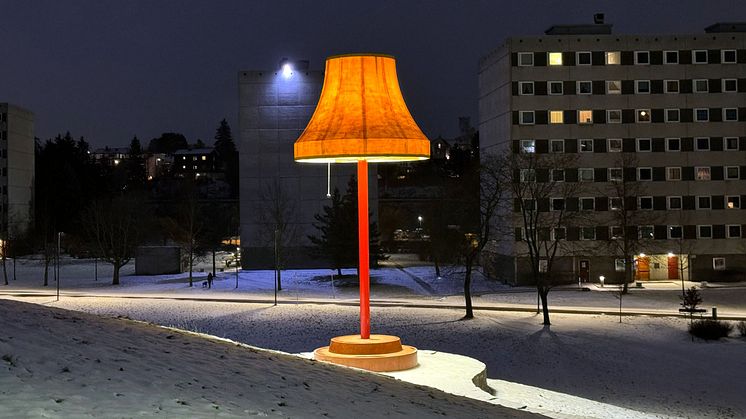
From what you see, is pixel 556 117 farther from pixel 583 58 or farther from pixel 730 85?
pixel 730 85

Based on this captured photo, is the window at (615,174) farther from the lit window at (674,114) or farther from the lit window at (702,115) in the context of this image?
the lit window at (702,115)

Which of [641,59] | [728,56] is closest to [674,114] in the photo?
[641,59]

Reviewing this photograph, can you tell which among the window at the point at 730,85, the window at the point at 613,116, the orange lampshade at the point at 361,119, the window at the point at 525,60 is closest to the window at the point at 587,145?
the window at the point at 613,116

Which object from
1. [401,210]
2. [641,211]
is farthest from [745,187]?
[401,210]

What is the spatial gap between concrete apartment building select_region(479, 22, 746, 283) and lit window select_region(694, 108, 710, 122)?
0.28 ft

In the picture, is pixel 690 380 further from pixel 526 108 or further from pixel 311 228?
pixel 311 228

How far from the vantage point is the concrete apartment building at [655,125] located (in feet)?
218

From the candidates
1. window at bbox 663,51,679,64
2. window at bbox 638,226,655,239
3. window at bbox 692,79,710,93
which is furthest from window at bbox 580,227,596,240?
window at bbox 663,51,679,64

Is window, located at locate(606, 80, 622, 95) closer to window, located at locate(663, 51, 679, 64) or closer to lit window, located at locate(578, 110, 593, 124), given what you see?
lit window, located at locate(578, 110, 593, 124)

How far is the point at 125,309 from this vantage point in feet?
157

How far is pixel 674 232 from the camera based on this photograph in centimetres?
6625

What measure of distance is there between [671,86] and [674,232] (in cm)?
1225

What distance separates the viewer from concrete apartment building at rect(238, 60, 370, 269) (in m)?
79.7

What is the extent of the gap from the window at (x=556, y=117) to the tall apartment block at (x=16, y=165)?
61.3 metres
